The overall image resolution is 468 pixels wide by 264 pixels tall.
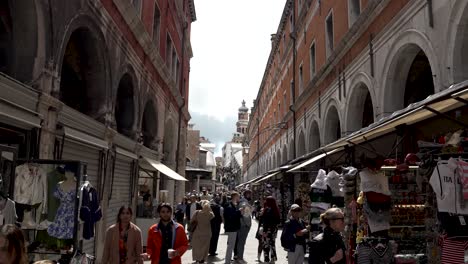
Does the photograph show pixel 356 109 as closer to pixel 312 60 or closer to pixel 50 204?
pixel 312 60

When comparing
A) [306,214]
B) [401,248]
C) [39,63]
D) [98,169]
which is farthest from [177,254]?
[306,214]

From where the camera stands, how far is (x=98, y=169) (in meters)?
10.2

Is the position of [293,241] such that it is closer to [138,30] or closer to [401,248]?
[401,248]

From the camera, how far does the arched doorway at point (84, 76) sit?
386 inches

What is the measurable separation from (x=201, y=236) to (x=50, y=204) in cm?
447

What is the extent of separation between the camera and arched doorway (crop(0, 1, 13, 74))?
7.38 metres

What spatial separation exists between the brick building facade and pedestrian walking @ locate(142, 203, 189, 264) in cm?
577

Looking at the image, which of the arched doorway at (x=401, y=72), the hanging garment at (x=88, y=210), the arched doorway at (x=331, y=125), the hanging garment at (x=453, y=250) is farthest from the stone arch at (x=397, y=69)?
the hanging garment at (x=88, y=210)

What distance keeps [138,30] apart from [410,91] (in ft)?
30.6

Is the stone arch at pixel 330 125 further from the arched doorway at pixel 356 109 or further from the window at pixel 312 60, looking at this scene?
the window at pixel 312 60

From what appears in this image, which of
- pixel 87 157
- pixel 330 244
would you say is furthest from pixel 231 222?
pixel 330 244

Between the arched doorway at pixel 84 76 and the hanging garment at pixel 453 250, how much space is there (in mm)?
8550

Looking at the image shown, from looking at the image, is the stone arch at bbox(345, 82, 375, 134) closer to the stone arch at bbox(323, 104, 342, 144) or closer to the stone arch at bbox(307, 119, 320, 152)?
the stone arch at bbox(323, 104, 342, 144)

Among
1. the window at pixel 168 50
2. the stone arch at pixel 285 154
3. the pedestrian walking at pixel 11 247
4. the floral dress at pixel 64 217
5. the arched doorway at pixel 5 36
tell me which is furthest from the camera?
the stone arch at pixel 285 154
